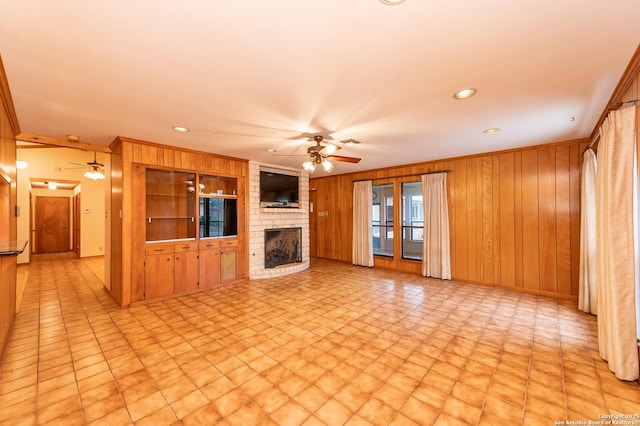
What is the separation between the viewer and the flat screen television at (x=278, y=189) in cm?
584

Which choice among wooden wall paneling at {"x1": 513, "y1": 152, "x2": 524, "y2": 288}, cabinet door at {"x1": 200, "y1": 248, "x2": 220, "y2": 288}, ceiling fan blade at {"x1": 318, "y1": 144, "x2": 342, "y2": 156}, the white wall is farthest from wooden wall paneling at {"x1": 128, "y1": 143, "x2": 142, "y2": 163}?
wooden wall paneling at {"x1": 513, "y1": 152, "x2": 524, "y2": 288}

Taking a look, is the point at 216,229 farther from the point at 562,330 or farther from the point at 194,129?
the point at 562,330

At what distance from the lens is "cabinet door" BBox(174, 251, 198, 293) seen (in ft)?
14.7

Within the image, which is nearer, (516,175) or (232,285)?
(516,175)

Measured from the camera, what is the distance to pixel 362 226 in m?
6.82

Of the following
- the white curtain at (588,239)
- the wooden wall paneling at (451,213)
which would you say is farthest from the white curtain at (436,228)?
the white curtain at (588,239)

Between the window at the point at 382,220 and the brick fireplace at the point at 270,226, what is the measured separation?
1.91 metres

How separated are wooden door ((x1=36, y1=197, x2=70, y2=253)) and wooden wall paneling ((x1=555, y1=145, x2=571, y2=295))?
13724 mm

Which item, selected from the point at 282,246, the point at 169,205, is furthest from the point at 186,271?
the point at 282,246

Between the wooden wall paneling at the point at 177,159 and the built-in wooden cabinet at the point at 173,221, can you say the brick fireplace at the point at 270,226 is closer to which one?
the built-in wooden cabinet at the point at 173,221

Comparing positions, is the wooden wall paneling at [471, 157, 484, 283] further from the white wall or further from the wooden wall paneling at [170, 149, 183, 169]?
the white wall

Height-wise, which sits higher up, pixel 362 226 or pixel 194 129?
pixel 194 129

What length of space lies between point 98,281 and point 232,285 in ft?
9.69

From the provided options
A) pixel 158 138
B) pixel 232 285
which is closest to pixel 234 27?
pixel 158 138
